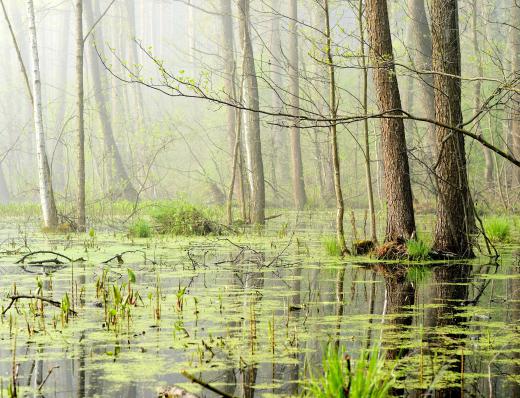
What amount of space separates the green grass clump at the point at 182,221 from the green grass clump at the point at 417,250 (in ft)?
17.2

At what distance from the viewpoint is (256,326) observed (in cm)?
555

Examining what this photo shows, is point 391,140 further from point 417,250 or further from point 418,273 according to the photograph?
point 418,273

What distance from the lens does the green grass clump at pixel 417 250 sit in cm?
969

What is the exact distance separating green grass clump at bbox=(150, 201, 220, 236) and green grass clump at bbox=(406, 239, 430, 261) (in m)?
5.24

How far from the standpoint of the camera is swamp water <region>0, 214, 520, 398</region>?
4141 mm

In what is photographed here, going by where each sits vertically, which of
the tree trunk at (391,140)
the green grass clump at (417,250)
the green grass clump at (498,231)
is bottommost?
the green grass clump at (417,250)

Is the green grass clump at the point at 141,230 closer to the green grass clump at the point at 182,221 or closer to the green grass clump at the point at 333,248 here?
A: the green grass clump at the point at 182,221

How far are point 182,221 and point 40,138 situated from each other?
2.96m

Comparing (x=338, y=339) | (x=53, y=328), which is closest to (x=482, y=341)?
(x=338, y=339)

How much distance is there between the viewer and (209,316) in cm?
603

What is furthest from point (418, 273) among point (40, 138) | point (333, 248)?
point (40, 138)

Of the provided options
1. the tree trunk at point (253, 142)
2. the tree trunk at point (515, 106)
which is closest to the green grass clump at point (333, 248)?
the tree trunk at point (253, 142)

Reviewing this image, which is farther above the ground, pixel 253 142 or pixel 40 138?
pixel 253 142

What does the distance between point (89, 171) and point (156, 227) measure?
24.3m
